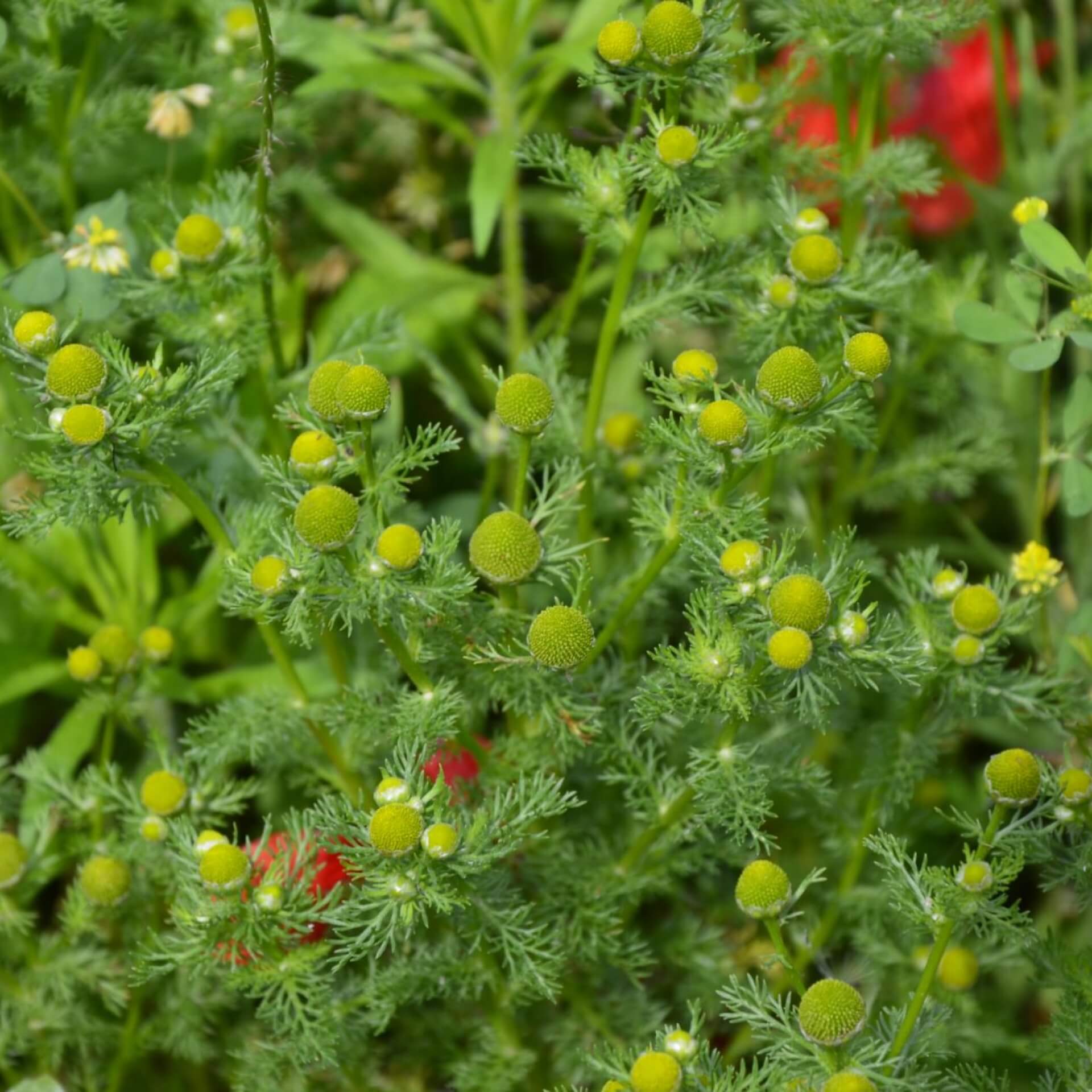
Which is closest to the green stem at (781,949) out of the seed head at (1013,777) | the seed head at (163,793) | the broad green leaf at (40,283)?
the seed head at (1013,777)

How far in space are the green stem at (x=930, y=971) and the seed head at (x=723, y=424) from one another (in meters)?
0.30

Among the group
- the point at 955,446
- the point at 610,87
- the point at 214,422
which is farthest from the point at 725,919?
the point at 610,87

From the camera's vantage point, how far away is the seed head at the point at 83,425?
3.18 ft

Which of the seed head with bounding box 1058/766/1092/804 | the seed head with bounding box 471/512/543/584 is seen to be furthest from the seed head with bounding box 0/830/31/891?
the seed head with bounding box 1058/766/1092/804

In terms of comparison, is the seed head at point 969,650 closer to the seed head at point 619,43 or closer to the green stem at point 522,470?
the green stem at point 522,470

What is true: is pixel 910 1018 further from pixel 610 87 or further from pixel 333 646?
pixel 610 87

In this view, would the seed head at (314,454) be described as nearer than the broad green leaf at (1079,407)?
Yes

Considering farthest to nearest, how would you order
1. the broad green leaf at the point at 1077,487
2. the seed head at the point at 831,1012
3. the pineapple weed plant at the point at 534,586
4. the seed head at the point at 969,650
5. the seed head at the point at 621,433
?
the seed head at the point at 621,433
the broad green leaf at the point at 1077,487
the seed head at the point at 969,650
the pineapple weed plant at the point at 534,586
the seed head at the point at 831,1012

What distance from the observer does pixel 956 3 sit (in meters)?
1.23

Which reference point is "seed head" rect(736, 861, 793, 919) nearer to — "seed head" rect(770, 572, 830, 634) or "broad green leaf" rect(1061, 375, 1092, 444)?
"seed head" rect(770, 572, 830, 634)

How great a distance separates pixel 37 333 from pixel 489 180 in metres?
0.56

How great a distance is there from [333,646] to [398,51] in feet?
2.38

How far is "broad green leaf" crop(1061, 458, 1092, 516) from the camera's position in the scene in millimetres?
1219

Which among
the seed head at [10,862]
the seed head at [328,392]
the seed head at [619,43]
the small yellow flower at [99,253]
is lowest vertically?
the seed head at [10,862]
